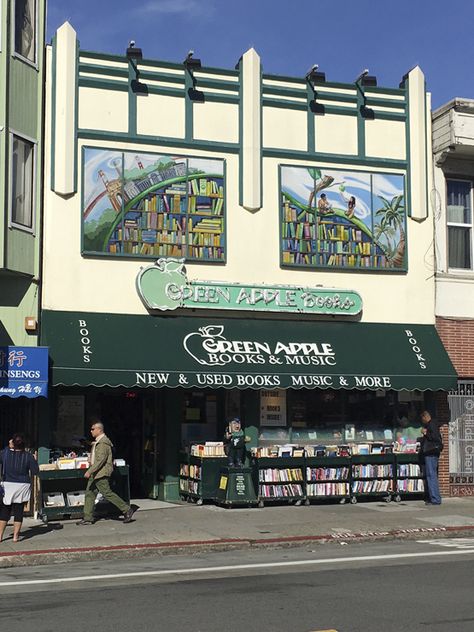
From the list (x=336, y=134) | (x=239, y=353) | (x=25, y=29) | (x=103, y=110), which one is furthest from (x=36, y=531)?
(x=336, y=134)

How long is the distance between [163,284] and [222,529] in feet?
17.1

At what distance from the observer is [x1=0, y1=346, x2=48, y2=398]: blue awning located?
16.2 meters

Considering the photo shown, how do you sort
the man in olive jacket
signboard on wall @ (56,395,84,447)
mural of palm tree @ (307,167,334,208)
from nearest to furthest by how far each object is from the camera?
the man in olive jacket → signboard on wall @ (56,395,84,447) → mural of palm tree @ (307,167,334,208)

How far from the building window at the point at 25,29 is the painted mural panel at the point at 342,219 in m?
5.55

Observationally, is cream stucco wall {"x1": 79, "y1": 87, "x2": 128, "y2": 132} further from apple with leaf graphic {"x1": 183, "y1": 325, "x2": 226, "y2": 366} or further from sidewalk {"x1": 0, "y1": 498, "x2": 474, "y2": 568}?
sidewalk {"x1": 0, "y1": 498, "x2": 474, "y2": 568}

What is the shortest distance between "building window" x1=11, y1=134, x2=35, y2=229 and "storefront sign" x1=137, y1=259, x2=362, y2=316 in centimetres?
245

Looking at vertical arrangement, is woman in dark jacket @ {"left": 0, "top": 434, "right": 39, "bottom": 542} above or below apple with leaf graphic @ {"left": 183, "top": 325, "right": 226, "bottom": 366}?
below

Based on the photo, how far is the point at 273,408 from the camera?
1911cm

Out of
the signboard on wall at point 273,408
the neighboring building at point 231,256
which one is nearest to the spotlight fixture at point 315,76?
the neighboring building at point 231,256

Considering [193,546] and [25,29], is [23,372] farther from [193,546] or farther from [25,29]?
[25,29]

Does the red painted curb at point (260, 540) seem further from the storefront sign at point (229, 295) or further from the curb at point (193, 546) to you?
the storefront sign at point (229, 295)

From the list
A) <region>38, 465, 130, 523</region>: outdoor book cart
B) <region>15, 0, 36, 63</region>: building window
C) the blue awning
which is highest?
<region>15, 0, 36, 63</region>: building window

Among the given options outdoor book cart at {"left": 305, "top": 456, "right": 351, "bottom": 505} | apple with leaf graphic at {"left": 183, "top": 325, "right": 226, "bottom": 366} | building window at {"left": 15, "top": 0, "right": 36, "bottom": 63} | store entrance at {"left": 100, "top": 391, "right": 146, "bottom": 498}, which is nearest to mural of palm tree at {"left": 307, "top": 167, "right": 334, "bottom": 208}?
apple with leaf graphic at {"left": 183, "top": 325, "right": 226, "bottom": 366}

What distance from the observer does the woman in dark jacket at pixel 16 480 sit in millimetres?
14039
